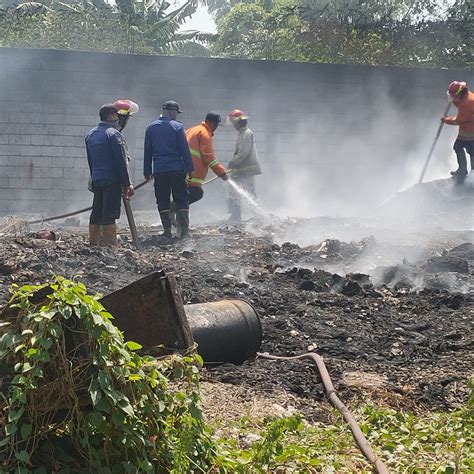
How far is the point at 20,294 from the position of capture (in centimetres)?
326

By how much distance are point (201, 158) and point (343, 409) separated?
28.1 feet

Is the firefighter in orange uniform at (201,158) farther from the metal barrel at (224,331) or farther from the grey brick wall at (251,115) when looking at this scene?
the metal barrel at (224,331)

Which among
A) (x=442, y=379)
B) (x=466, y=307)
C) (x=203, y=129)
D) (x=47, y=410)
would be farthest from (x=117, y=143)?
(x=47, y=410)

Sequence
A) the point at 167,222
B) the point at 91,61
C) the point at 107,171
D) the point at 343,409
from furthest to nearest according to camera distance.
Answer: the point at 91,61, the point at 167,222, the point at 107,171, the point at 343,409

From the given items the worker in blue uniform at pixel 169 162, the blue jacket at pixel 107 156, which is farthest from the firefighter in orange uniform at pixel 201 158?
the blue jacket at pixel 107 156

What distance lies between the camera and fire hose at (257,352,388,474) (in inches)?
139

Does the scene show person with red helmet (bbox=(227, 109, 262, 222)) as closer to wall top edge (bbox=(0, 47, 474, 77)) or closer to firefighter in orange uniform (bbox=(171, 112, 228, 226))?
firefighter in orange uniform (bbox=(171, 112, 228, 226))

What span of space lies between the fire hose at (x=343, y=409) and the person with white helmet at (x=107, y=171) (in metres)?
4.74

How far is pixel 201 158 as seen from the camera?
12445 millimetres

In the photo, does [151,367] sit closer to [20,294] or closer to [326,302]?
[20,294]

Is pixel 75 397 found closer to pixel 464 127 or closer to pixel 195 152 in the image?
pixel 195 152

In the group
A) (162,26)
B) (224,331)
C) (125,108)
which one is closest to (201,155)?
(125,108)

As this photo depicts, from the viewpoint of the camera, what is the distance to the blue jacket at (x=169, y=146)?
1128cm

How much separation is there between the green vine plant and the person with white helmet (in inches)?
259
